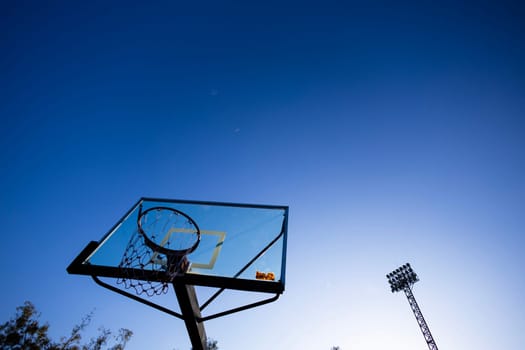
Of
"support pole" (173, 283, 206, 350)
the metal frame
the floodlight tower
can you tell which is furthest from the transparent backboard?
the floodlight tower

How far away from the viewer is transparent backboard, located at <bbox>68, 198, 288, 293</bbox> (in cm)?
333

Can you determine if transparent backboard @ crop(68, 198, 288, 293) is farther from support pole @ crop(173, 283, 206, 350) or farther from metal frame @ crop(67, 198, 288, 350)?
support pole @ crop(173, 283, 206, 350)

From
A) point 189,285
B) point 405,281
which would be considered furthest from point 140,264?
point 405,281

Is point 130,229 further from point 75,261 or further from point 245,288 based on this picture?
point 245,288

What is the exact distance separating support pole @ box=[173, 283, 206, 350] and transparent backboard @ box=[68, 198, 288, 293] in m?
0.19

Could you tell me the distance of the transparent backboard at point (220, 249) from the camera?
Result: 3328mm

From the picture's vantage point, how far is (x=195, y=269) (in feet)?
12.2

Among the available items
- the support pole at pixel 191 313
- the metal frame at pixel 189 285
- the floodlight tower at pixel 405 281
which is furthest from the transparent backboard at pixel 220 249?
the floodlight tower at pixel 405 281

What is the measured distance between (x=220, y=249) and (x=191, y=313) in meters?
1.19

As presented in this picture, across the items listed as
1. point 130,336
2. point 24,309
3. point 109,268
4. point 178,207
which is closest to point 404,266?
point 178,207

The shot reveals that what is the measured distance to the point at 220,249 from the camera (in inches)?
175

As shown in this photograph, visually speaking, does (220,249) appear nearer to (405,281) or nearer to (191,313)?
(191,313)

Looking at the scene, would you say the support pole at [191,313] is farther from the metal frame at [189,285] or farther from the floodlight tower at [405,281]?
the floodlight tower at [405,281]

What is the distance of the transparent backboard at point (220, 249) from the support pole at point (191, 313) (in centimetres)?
19
